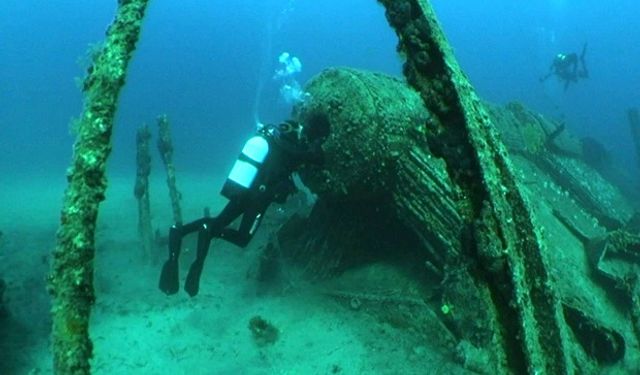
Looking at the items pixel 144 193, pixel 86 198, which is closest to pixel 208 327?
pixel 144 193

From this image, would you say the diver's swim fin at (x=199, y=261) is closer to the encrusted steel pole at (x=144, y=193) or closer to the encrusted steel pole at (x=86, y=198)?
the encrusted steel pole at (x=144, y=193)

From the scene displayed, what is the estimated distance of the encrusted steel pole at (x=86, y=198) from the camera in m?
1.97

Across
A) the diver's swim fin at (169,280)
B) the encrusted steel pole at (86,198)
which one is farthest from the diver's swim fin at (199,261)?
the encrusted steel pole at (86,198)

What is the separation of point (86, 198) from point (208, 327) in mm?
4472

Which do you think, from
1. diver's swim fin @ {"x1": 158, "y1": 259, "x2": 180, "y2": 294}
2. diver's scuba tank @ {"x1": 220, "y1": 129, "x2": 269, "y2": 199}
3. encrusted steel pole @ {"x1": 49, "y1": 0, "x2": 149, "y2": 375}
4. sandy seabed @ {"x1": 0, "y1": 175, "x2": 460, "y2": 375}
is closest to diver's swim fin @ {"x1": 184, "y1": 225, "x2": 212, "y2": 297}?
diver's swim fin @ {"x1": 158, "y1": 259, "x2": 180, "y2": 294}

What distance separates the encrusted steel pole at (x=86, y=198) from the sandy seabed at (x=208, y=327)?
11.7 feet

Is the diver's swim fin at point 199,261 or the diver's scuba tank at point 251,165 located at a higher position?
the diver's scuba tank at point 251,165

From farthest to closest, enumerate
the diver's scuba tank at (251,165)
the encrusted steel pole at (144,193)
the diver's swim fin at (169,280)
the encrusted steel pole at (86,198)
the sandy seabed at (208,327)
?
the encrusted steel pole at (144,193) < the diver's swim fin at (169,280) < the diver's scuba tank at (251,165) < the sandy seabed at (208,327) < the encrusted steel pole at (86,198)

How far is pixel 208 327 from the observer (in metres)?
6.26

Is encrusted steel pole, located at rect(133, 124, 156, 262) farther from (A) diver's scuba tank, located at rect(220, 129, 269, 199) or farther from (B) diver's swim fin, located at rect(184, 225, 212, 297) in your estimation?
(A) diver's scuba tank, located at rect(220, 129, 269, 199)

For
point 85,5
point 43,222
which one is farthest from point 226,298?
point 85,5

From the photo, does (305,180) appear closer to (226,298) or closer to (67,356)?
(226,298)

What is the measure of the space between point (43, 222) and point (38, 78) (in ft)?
314

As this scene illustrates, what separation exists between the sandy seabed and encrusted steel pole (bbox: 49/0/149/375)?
356cm
